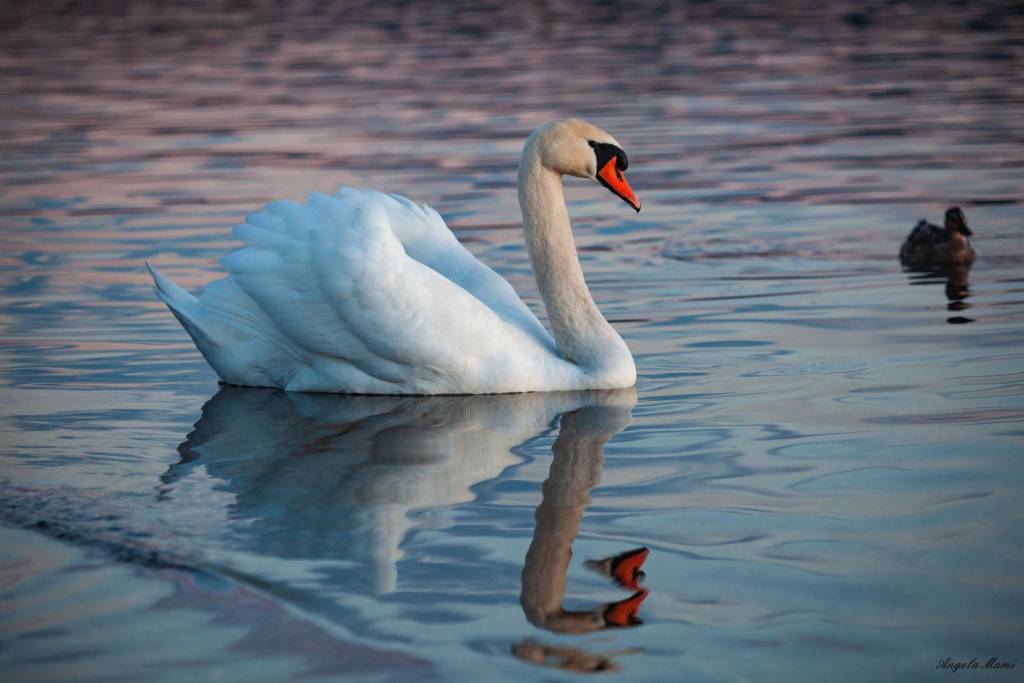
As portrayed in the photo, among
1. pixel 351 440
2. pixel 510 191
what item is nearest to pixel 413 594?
pixel 351 440

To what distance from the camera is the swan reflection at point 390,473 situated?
5.76 m

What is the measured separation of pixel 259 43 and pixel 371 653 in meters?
34.0

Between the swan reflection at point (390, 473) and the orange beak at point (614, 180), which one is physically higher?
the orange beak at point (614, 180)

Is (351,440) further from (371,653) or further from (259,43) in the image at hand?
(259,43)

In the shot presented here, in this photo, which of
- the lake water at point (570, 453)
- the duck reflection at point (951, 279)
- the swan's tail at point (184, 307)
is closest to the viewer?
the lake water at point (570, 453)

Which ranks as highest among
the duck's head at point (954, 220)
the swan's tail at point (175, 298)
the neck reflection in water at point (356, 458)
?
the swan's tail at point (175, 298)

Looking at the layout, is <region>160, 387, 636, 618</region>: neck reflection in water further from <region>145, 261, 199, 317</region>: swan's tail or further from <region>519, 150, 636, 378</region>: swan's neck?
<region>145, 261, 199, 317</region>: swan's tail

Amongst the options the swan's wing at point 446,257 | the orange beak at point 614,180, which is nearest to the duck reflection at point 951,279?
the orange beak at point 614,180

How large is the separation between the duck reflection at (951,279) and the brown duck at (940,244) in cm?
7

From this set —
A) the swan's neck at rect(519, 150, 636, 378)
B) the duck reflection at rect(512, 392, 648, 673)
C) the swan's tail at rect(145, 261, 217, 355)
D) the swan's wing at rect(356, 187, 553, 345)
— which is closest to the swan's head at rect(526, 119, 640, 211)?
the swan's neck at rect(519, 150, 636, 378)

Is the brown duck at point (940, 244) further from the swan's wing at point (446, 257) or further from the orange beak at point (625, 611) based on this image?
the orange beak at point (625, 611)

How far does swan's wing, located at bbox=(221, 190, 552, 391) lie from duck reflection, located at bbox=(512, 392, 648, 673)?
997 millimetres

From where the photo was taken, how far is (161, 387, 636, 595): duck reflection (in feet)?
20.7

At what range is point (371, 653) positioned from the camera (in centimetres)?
514
